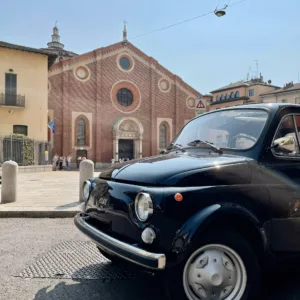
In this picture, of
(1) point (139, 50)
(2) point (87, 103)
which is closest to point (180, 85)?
(1) point (139, 50)

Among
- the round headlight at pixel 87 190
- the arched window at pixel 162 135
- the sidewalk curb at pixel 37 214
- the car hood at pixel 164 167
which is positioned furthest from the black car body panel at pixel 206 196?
the arched window at pixel 162 135

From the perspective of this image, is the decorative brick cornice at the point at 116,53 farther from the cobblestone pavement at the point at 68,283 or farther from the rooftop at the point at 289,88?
the cobblestone pavement at the point at 68,283

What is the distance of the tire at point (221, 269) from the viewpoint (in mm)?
2562

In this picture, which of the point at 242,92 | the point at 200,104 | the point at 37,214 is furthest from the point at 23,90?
the point at 242,92

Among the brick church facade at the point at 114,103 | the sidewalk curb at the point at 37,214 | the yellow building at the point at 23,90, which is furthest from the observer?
the brick church facade at the point at 114,103

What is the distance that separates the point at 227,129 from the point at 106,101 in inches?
1452

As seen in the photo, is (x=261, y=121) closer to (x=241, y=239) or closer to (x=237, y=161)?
(x=237, y=161)

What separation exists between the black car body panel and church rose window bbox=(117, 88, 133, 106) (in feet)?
125

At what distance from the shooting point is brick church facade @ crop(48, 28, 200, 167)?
1468 inches

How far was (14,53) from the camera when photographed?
2733cm

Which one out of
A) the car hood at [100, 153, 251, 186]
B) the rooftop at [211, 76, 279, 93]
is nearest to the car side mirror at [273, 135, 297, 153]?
the car hood at [100, 153, 251, 186]

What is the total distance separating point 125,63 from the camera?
4078 centimetres

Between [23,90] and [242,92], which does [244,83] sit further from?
[23,90]

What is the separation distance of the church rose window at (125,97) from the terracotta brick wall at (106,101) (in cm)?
124
